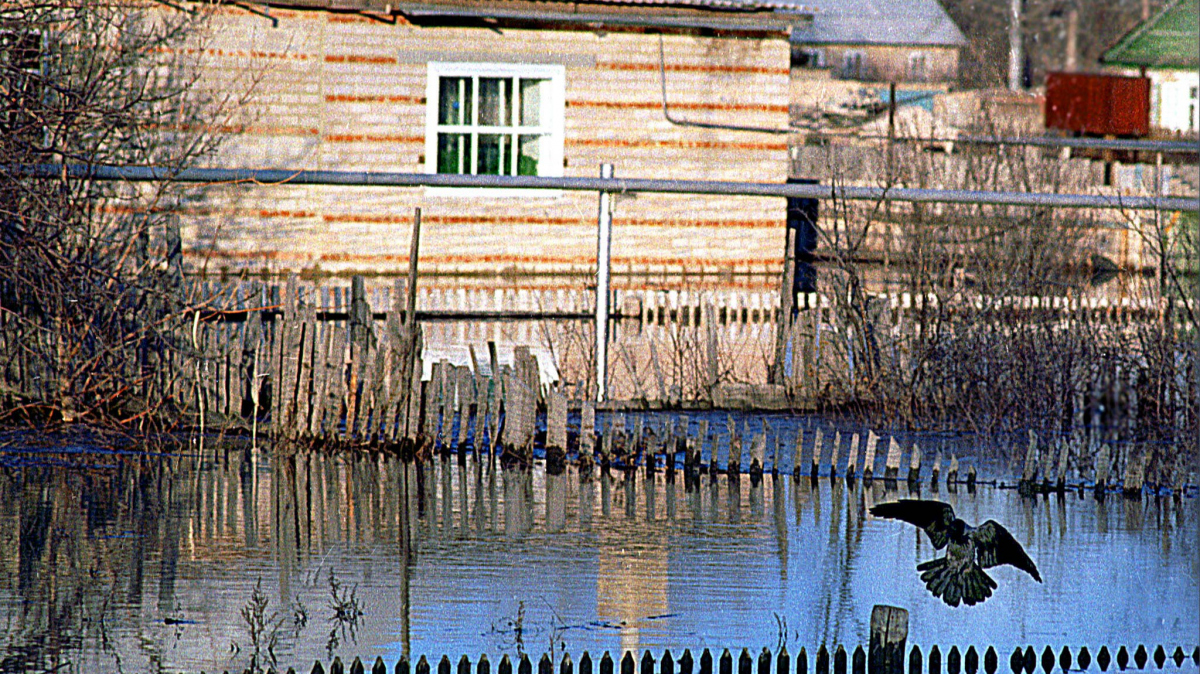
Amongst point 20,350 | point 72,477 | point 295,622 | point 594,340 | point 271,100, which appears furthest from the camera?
point 271,100

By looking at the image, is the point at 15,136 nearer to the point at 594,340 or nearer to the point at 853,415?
the point at 594,340

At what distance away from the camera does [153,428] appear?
390 inches

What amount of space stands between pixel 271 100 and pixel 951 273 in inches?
402

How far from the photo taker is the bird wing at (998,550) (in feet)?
18.6

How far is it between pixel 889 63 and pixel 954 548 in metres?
40.5

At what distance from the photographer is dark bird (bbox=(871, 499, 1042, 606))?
5781 millimetres

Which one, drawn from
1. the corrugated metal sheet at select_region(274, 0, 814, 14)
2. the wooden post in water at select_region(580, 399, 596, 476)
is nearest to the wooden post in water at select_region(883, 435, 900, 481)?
the wooden post in water at select_region(580, 399, 596, 476)

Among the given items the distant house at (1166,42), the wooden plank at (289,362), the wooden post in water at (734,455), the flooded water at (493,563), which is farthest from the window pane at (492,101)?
the distant house at (1166,42)

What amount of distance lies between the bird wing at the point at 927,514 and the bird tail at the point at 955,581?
111 millimetres

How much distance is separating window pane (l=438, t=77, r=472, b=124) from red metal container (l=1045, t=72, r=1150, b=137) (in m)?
7.71

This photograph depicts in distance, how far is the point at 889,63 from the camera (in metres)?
44.8

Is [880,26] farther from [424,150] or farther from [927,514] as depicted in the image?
[927,514]

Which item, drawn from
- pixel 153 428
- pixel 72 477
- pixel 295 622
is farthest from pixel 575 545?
pixel 153 428

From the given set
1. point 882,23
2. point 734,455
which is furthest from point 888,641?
point 882,23
